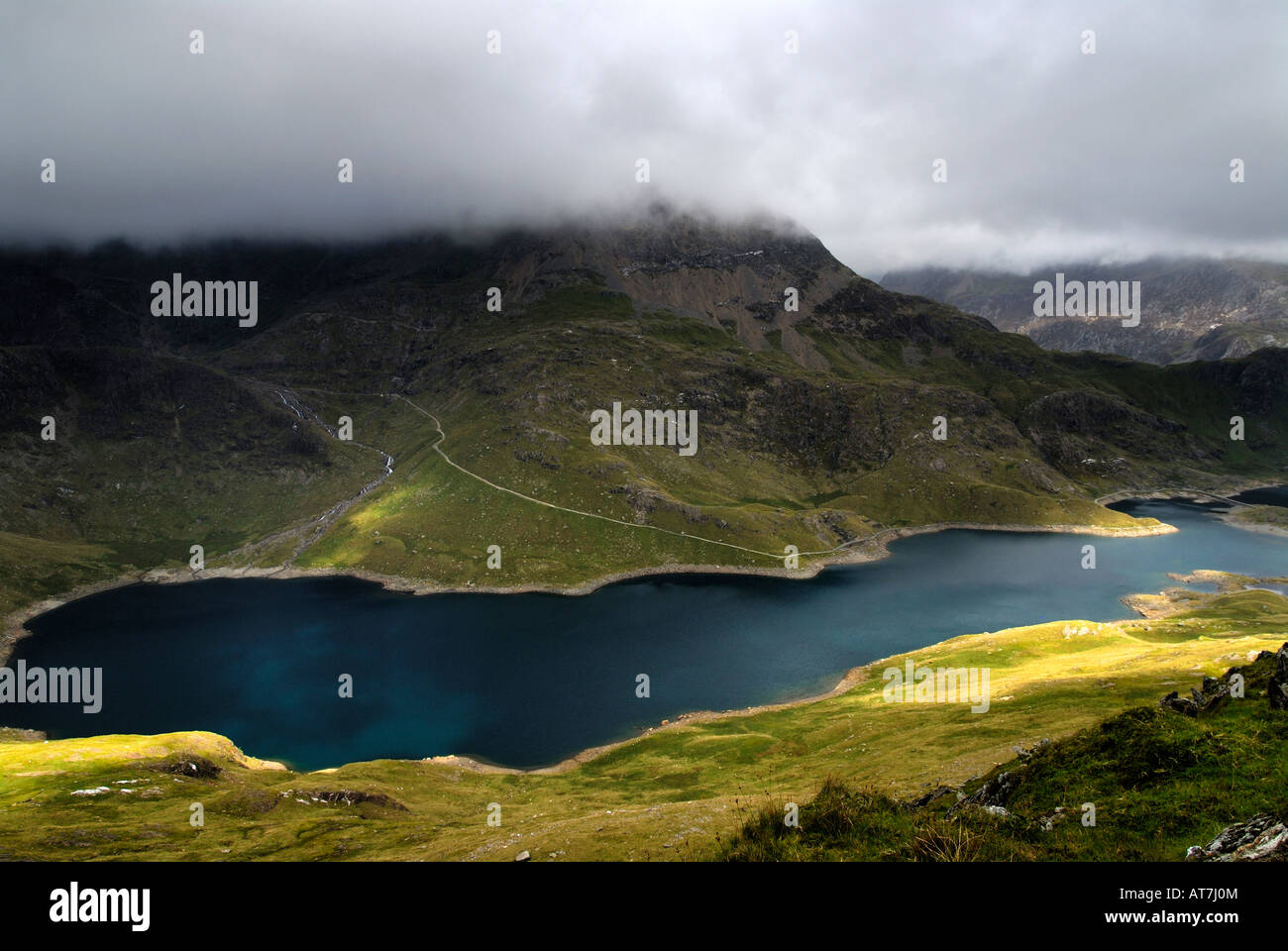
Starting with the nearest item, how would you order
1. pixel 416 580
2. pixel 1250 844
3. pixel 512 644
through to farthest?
pixel 1250 844, pixel 512 644, pixel 416 580

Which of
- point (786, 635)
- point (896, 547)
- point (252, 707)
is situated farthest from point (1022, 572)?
point (252, 707)

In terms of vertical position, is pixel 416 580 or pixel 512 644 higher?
pixel 416 580

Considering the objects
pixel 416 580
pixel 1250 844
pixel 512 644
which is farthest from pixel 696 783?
pixel 416 580

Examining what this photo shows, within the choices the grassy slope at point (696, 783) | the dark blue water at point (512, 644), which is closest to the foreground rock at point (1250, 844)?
the grassy slope at point (696, 783)

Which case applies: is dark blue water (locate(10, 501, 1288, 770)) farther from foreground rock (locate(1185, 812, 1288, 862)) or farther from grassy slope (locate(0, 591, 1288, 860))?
foreground rock (locate(1185, 812, 1288, 862))

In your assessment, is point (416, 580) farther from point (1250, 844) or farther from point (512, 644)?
point (1250, 844)

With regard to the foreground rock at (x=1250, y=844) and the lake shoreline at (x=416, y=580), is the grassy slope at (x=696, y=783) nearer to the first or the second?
the foreground rock at (x=1250, y=844)
